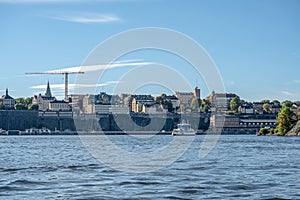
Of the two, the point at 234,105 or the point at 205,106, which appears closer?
the point at 205,106

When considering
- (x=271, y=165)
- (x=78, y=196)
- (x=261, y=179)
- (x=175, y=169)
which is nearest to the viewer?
(x=78, y=196)

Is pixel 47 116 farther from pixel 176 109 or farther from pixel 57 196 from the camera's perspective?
pixel 57 196

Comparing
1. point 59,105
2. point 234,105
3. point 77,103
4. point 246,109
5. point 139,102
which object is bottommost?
point 246,109

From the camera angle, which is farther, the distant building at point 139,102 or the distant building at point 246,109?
the distant building at point 246,109

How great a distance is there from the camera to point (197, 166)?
2669 cm

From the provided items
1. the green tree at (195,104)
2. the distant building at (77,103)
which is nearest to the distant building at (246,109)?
→ the green tree at (195,104)

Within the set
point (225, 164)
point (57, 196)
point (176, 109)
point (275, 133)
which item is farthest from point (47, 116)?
point (57, 196)

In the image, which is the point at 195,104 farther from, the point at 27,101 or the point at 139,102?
the point at 27,101

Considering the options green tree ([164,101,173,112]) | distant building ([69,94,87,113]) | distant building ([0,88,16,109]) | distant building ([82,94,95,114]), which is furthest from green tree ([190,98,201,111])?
distant building ([0,88,16,109])

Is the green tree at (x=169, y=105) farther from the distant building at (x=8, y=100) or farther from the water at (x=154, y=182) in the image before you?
the water at (x=154, y=182)

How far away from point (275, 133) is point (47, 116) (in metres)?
59.8

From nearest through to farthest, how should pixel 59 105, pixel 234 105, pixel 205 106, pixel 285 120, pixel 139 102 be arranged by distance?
1. pixel 285 120
2. pixel 205 106
3. pixel 59 105
4. pixel 139 102
5. pixel 234 105

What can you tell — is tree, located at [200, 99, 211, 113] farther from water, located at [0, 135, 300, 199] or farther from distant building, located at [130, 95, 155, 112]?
water, located at [0, 135, 300, 199]

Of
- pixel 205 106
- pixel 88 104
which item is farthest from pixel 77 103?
pixel 205 106
